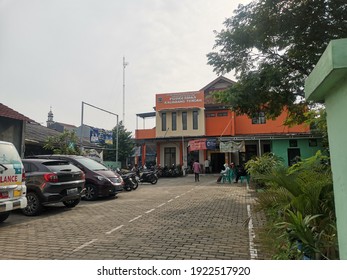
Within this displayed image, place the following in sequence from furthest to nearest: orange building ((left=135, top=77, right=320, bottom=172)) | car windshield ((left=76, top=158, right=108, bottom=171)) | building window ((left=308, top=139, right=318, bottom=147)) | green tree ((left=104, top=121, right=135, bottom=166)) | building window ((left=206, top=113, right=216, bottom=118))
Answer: green tree ((left=104, top=121, right=135, bottom=166))
building window ((left=206, top=113, right=216, bottom=118))
orange building ((left=135, top=77, right=320, bottom=172))
building window ((left=308, top=139, right=318, bottom=147))
car windshield ((left=76, top=158, right=108, bottom=171))

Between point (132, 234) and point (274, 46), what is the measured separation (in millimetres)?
9549

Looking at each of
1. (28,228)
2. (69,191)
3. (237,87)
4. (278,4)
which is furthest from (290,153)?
(28,228)

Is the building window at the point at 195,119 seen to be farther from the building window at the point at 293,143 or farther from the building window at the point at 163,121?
the building window at the point at 293,143

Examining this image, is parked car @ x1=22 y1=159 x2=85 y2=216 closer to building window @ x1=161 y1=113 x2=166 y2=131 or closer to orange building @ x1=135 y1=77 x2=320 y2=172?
orange building @ x1=135 y1=77 x2=320 y2=172

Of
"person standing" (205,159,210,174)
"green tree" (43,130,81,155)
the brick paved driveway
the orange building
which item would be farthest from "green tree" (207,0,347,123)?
"person standing" (205,159,210,174)

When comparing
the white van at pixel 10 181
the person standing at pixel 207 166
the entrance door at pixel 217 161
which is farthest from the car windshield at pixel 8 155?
the entrance door at pixel 217 161

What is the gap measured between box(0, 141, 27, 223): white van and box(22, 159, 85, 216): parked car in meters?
1.13

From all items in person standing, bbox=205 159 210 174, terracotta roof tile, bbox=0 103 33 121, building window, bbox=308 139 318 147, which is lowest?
person standing, bbox=205 159 210 174

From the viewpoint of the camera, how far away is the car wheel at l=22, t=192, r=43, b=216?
7.83 metres

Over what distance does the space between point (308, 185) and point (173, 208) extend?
16.3 ft

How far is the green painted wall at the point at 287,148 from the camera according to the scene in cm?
2269

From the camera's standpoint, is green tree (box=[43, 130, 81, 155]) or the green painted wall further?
the green painted wall
